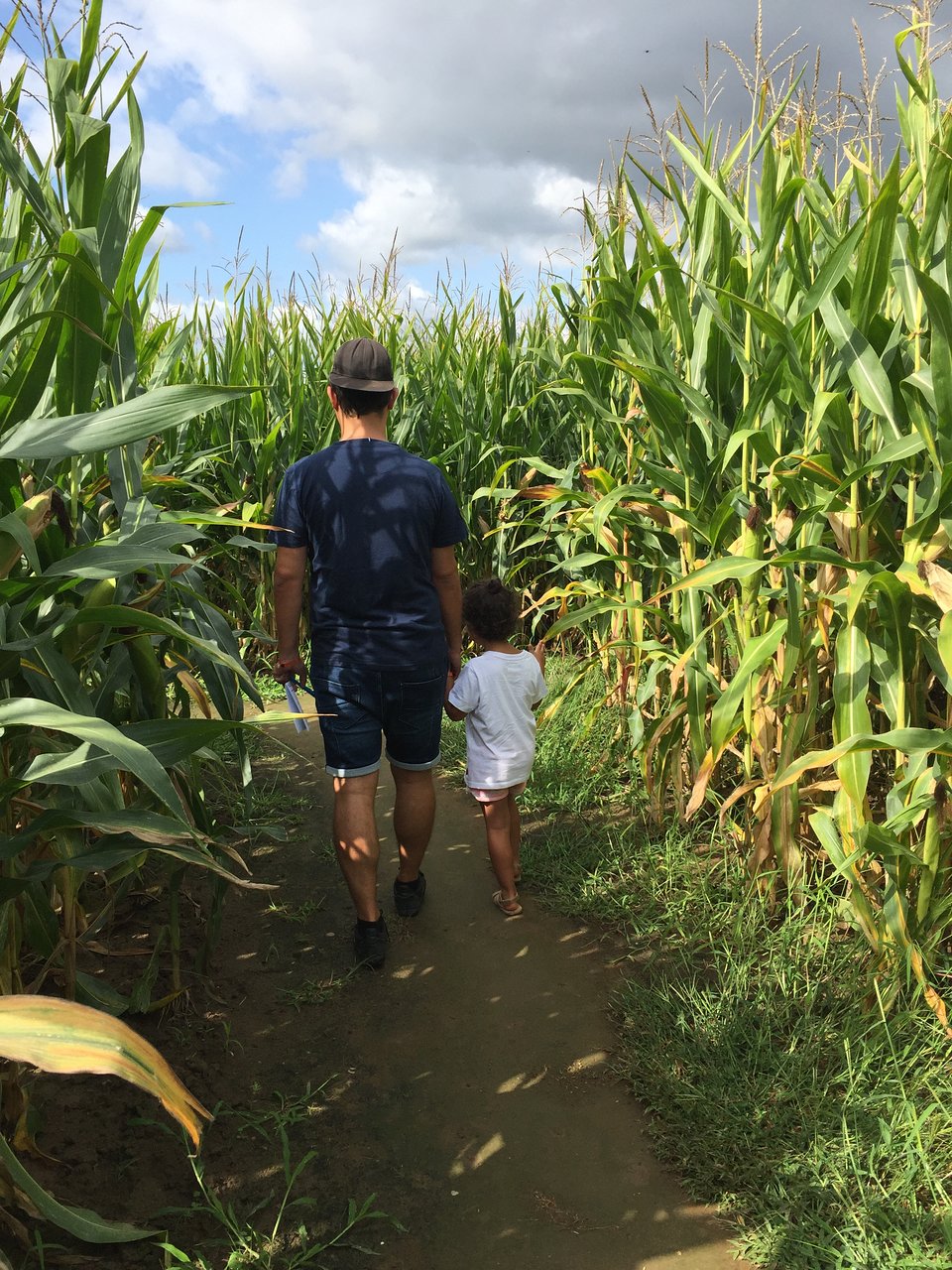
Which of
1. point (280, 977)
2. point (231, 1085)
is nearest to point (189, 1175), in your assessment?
point (231, 1085)

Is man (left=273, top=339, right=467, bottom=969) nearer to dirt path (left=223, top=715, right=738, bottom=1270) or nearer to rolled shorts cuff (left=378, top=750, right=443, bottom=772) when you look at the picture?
rolled shorts cuff (left=378, top=750, right=443, bottom=772)

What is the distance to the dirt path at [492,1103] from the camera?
1923 millimetres

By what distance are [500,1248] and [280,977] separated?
1.08 metres

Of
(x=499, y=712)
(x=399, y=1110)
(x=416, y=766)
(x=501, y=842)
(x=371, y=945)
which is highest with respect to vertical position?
(x=499, y=712)

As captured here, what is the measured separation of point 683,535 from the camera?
3025 millimetres

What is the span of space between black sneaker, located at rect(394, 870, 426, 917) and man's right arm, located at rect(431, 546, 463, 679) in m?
0.74

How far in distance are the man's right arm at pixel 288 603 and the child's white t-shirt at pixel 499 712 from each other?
1.86 feet

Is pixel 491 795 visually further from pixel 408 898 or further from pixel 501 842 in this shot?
pixel 408 898

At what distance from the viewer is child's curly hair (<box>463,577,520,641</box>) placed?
10.0 feet

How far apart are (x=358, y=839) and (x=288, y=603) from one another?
782 mm

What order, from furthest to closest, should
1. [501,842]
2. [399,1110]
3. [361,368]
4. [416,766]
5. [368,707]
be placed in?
[501,842] → [416,766] → [368,707] → [361,368] → [399,1110]

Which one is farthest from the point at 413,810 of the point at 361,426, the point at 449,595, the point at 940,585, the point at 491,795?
the point at 940,585

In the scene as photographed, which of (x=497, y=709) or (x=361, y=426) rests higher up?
(x=361, y=426)

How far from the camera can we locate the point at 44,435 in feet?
4.34
